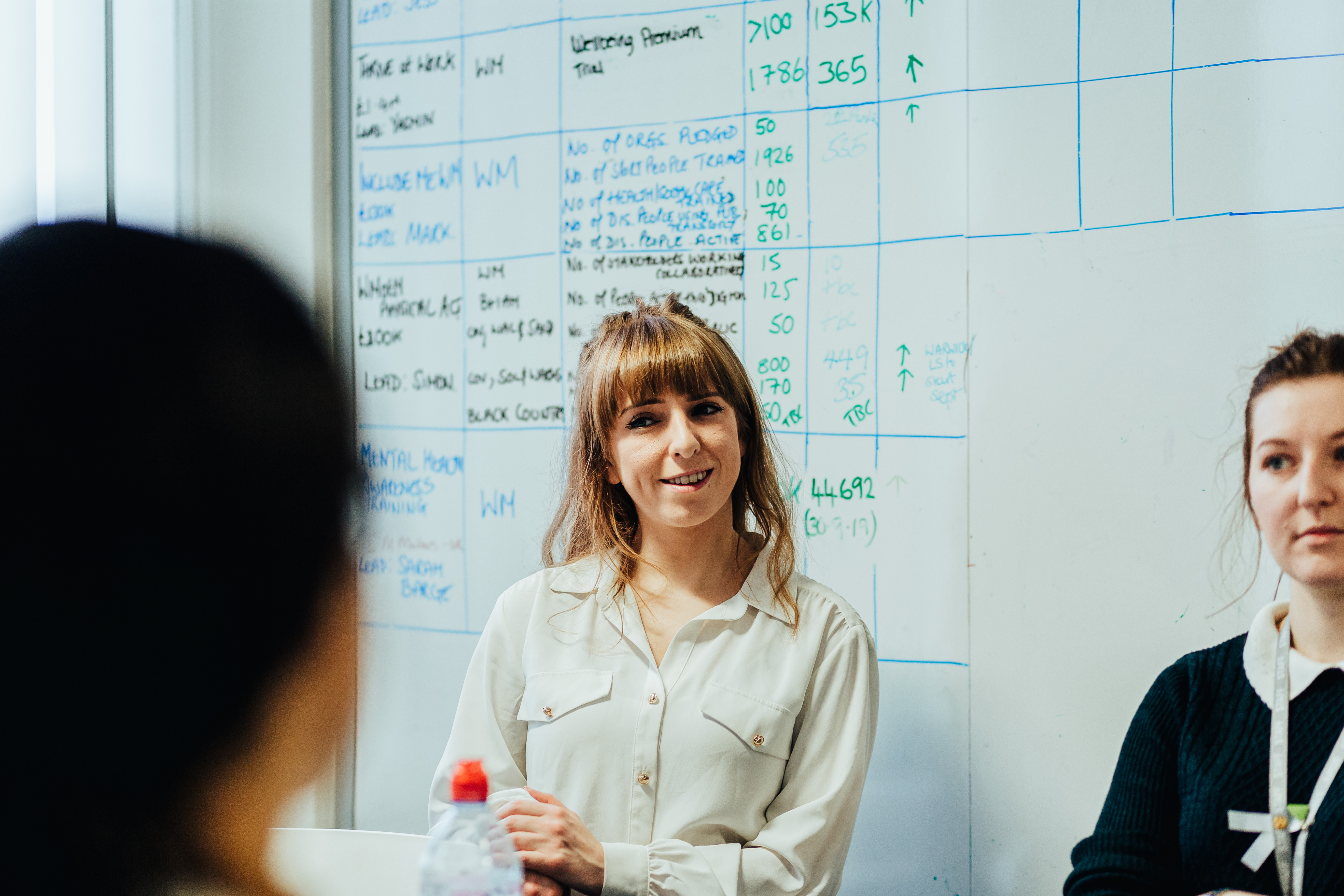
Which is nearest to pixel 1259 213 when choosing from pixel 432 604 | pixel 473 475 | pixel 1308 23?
pixel 1308 23

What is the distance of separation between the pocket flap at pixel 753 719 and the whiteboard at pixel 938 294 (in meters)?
0.44

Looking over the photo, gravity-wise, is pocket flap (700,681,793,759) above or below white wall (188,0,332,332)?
below

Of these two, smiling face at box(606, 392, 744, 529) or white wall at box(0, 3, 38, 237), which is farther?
white wall at box(0, 3, 38, 237)

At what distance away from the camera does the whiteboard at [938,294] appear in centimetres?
168

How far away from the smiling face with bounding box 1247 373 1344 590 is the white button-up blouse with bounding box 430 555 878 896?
60 cm

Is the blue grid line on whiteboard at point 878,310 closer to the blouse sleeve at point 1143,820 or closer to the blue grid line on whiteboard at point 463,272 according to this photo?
the blouse sleeve at point 1143,820

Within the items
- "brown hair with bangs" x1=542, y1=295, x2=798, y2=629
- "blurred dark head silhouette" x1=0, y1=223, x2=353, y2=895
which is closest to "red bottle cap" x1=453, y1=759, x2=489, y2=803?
"blurred dark head silhouette" x1=0, y1=223, x2=353, y2=895

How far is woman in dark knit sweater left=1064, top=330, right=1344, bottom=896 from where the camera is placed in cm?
125

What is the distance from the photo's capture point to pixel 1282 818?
48.3 inches

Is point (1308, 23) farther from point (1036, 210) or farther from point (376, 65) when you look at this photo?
point (376, 65)

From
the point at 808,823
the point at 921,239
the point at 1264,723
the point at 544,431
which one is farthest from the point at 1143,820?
the point at 544,431

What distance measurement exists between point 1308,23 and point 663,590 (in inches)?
55.1

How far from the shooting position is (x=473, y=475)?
2.29m

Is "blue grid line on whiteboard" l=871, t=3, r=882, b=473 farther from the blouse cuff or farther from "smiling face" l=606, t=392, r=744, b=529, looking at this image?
the blouse cuff
